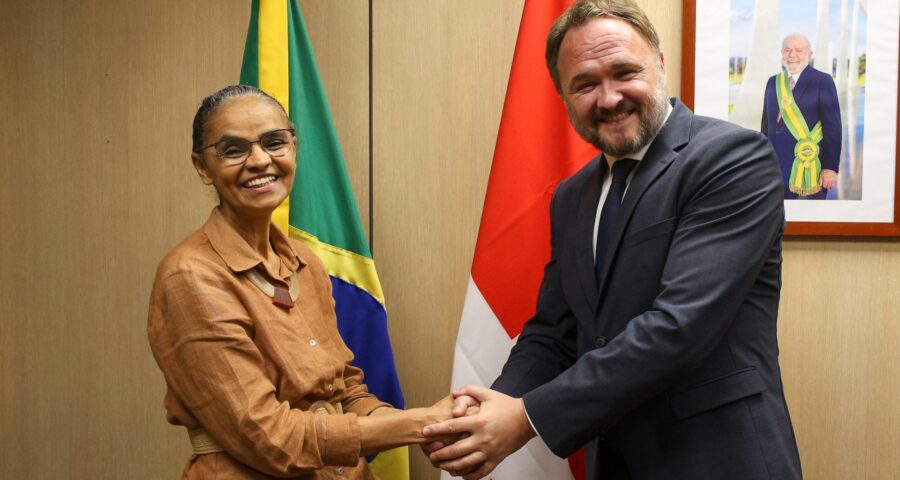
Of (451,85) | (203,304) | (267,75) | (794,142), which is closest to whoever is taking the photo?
(203,304)

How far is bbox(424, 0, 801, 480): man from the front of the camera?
1.61 m

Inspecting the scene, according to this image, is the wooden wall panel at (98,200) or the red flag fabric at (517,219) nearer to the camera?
the red flag fabric at (517,219)

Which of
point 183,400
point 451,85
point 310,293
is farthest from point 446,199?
point 183,400

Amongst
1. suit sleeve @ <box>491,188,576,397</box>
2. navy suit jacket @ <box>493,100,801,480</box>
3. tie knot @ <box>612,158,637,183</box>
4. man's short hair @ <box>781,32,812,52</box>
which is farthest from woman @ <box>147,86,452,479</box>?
man's short hair @ <box>781,32,812,52</box>

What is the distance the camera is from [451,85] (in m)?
2.71

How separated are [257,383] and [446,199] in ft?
4.32

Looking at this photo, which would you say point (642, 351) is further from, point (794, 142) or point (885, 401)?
point (885, 401)

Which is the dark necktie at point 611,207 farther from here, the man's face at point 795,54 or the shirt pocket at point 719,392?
the man's face at point 795,54

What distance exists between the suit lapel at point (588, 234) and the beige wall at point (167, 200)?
80 cm

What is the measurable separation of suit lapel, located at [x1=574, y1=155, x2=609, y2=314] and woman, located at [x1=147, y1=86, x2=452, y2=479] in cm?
47

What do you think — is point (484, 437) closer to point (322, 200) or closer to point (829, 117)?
point (322, 200)

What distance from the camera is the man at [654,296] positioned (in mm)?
1606

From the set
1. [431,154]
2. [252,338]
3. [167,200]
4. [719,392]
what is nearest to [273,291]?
[252,338]

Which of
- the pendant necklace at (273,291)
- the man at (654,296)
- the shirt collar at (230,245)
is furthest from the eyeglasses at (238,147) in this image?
the man at (654,296)
